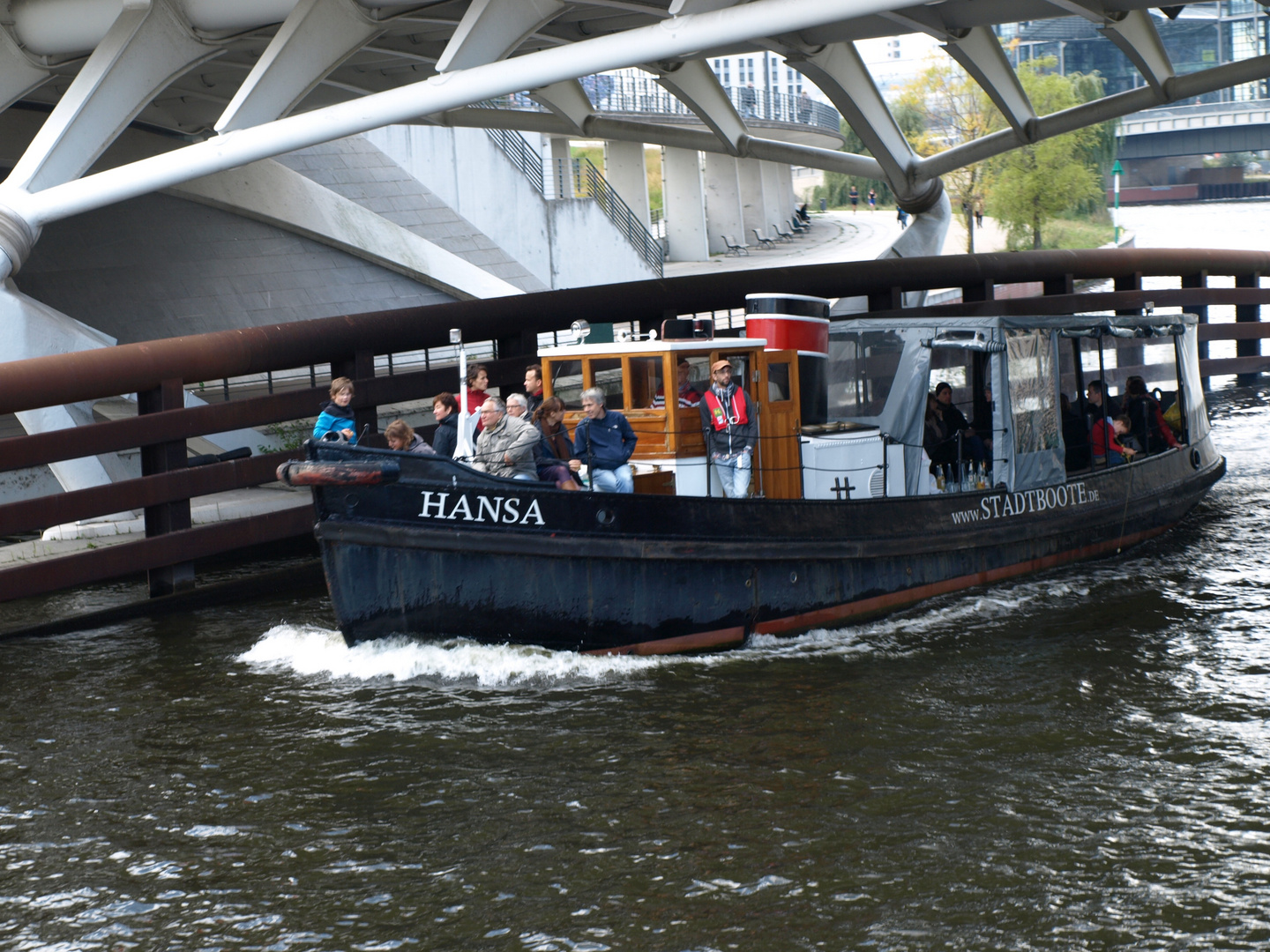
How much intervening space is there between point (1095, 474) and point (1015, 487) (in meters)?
1.53

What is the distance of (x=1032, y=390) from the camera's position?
13.6 metres

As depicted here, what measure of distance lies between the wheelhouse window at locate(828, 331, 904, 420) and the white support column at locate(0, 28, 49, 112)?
36.2 feet

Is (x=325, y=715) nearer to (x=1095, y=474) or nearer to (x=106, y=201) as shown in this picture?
(x=106, y=201)

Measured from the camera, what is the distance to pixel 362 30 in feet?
51.0

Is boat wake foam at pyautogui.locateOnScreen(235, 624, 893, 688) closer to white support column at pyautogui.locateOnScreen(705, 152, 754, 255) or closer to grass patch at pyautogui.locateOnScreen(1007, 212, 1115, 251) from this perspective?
white support column at pyautogui.locateOnScreen(705, 152, 754, 255)

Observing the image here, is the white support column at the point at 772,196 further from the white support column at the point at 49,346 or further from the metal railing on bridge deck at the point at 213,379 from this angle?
Answer: the white support column at the point at 49,346

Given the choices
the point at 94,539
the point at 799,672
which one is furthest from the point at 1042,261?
the point at 94,539

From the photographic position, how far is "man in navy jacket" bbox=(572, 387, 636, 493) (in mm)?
11078

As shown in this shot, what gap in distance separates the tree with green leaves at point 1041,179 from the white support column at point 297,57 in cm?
4749

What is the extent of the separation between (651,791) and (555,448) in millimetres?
4138

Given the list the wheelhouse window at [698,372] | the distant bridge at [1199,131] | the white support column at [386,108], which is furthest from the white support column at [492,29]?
the distant bridge at [1199,131]

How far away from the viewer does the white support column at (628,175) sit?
5000 cm

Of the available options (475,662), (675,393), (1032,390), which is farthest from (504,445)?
(1032,390)

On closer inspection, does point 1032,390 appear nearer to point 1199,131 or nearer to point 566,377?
point 566,377
